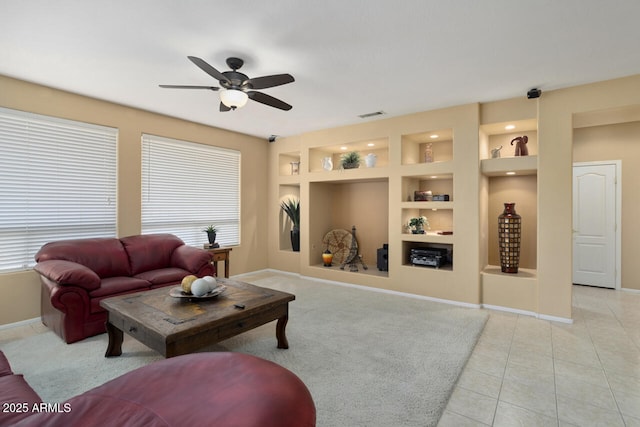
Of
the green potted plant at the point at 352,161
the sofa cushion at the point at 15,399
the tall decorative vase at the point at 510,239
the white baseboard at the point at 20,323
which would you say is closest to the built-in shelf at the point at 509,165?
the tall decorative vase at the point at 510,239

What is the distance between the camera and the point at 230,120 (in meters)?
4.86

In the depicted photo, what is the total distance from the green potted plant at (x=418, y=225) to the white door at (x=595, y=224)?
8.87 ft

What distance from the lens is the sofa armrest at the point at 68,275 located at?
9.27 feet

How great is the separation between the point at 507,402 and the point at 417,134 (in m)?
3.51

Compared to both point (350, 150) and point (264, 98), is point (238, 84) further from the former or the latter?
point (350, 150)

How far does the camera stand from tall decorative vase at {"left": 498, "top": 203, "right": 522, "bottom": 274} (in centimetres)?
403

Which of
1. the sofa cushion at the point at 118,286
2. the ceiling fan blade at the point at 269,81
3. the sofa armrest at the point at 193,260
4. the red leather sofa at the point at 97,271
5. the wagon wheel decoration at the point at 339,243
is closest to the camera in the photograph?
the ceiling fan blade at the point at 269,81

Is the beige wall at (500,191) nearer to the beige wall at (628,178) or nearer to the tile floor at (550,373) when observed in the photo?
the beige wall at (628,178)

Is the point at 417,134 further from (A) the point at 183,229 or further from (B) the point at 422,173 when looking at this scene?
(A) the point at 183,229

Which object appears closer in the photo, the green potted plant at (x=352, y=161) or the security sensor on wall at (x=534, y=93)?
the security sensor on wall at (x=534, y=93)

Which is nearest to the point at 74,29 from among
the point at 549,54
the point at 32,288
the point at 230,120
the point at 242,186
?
the point at 230,120

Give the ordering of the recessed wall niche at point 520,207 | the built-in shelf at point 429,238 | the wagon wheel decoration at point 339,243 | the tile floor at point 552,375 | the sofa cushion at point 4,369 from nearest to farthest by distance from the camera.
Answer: the sofa cushion at point 4,369 < the tile floor at point 552,375 < the built-in shelf at point 429,238 < the recessed wall niche at point 520,207 < the wagon wheel decoration at point 339,243

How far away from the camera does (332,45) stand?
8.59 ft

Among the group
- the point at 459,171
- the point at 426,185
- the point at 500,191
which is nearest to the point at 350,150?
the point at 426,185
